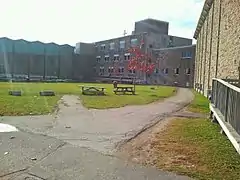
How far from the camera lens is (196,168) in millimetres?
5797

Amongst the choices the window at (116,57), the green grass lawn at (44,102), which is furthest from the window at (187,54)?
the green grass lawn at (44,102)

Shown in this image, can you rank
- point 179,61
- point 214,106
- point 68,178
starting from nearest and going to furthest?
1. point 68,178
2. point 214,106
3. point 179,61

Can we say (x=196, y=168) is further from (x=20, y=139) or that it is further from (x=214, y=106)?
(x=214, y=106)

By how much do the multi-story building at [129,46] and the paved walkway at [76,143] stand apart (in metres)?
56.1

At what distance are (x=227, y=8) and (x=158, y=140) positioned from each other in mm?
13362

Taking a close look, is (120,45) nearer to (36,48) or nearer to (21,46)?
(36,48)

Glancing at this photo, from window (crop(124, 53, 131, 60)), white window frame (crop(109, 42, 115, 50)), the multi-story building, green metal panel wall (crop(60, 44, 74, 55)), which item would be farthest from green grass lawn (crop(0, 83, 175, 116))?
green metal panel wall (crop(60, 44, 74, 55))

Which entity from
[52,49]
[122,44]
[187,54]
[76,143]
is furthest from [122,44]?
[76,143]

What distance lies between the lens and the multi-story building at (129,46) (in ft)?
232

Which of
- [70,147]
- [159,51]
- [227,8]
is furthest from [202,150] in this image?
[159,51]

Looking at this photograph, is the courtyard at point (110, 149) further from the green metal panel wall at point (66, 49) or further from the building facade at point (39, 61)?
the green metal panel wall at point (66, 49)

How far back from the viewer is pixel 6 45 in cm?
7531

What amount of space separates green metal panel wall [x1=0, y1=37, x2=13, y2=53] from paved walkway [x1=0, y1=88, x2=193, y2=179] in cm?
6734

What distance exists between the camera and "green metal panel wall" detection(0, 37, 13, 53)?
7469cm
